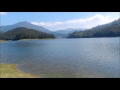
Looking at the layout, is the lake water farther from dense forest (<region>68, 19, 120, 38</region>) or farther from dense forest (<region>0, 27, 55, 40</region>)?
dense forest (<region>68, 19, 120, 38</region>)

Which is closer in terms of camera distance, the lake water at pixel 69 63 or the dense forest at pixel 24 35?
the lake water at pixel 69 63

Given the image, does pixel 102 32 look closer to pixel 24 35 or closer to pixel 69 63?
pixel 24 35

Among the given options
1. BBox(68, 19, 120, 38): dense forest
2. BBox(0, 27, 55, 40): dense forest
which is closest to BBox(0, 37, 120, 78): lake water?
BBox(0, 27, 55, 40): dense forest

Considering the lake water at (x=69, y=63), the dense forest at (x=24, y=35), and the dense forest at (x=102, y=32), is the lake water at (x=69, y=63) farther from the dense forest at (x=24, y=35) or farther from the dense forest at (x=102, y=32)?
the dense forest at (x=102, y=32)

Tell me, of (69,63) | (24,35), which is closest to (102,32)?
(24,35)

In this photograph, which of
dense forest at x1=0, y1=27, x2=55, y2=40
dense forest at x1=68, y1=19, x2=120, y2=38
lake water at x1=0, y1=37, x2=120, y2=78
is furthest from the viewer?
dense forest at x1=68, y1=19, x2=120, y2=38

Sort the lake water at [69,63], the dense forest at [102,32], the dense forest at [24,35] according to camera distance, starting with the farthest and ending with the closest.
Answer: the dense forest at [102,32] → the dense forest at [24,35] → the lake water at [69,63]

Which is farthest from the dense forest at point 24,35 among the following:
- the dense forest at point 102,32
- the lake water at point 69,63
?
the lake water at point 69,63

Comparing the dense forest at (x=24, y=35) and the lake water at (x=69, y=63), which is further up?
the dense forest at (x=24, y=35)
